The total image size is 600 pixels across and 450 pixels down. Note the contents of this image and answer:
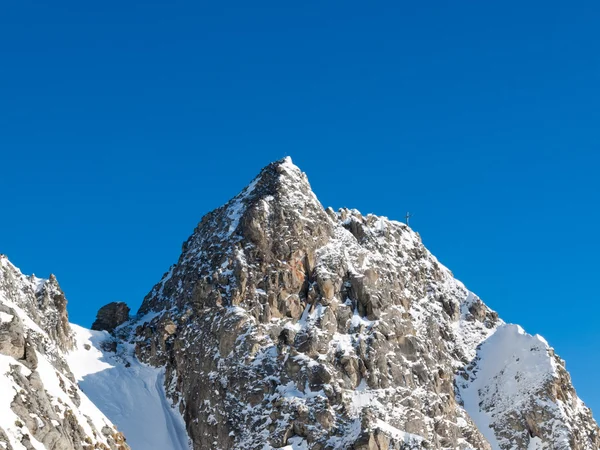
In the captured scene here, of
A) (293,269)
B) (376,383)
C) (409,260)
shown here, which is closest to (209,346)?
(293,269)

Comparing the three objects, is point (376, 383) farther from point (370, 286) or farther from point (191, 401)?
point (191, 401)

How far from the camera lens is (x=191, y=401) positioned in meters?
105

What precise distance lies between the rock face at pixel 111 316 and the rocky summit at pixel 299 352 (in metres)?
0.19

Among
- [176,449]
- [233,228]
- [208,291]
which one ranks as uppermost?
[233,228]

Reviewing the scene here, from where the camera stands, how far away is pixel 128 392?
107812mm

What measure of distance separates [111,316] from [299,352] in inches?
1404

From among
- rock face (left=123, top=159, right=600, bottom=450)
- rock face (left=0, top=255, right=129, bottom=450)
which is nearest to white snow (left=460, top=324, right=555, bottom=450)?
rock face (left=123, top=159, right=600, bottom=450)

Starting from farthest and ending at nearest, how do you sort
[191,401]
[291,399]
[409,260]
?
[409,260]
[191,401]
[291,399]

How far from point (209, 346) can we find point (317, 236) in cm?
2112

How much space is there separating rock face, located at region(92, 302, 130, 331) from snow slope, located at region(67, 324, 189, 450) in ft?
19.8

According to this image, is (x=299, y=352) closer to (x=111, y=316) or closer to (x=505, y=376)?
(x=505, y=376)

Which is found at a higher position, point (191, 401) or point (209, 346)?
point (209, 346)

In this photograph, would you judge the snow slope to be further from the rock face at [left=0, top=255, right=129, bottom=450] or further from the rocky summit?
the rock face at [left=0, top=255, right=129, bottom=450]

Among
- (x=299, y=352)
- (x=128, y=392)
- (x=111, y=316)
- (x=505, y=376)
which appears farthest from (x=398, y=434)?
(x=111, y=316)
